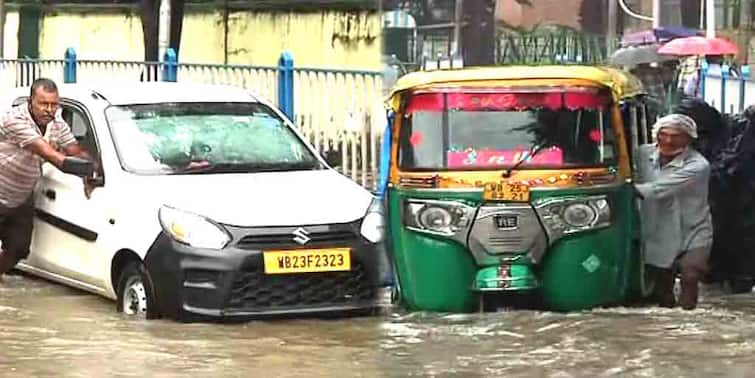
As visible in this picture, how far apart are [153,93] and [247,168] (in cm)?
99

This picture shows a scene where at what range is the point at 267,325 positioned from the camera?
805cm

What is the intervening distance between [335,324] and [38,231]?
2.30 metres

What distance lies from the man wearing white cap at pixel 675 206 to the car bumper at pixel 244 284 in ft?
4.86

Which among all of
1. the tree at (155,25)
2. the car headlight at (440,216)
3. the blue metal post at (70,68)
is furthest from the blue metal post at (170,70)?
the car headlight at (440,216)

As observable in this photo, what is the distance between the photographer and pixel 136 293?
8.23 metres

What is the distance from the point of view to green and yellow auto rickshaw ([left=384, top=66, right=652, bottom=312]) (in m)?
7.71

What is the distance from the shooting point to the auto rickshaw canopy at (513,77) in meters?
7.66

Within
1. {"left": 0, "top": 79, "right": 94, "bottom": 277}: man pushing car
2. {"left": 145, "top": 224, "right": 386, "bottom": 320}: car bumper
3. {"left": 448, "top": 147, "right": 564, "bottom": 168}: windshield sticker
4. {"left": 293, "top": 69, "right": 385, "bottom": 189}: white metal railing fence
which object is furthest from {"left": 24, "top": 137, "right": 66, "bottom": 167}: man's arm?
{"left": 293, "top": 69, "right": 385, "bottom": 189}: white metal railing fence

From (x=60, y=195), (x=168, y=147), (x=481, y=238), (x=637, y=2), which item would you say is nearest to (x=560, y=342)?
(x=481, y=238)

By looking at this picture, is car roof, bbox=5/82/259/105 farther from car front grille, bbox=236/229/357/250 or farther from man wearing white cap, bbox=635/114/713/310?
man wearing white cap, bbox=635/114/713/310

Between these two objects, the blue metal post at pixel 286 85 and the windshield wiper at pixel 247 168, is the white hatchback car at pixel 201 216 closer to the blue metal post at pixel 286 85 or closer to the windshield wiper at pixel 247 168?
the windshield wiper at pixel 247 168

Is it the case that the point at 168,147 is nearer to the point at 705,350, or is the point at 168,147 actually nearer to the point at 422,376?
the point at 422,376

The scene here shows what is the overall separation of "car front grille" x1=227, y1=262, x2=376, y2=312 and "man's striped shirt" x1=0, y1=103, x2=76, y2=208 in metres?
1.85

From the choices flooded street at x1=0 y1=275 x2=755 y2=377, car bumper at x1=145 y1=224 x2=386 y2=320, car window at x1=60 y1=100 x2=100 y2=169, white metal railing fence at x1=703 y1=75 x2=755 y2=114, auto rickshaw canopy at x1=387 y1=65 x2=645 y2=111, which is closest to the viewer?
flooded street at x1=0 y1=275 x2=755 y2=377
